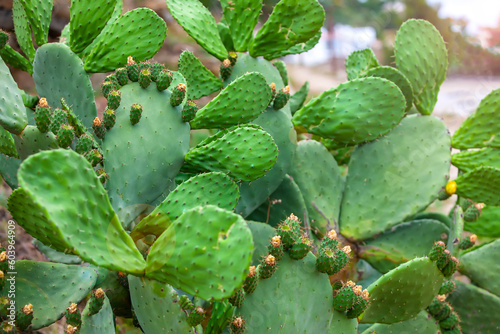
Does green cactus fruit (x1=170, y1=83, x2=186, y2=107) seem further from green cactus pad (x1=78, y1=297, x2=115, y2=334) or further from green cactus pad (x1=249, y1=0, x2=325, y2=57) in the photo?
green cactus pad (x1=78, y1=297, x2=115, y2=334)

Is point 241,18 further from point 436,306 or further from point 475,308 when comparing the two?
point 475,308

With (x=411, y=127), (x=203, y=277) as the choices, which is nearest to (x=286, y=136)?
(x=411, y=127)

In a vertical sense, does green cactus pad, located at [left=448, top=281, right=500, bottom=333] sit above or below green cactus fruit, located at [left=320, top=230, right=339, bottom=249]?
below

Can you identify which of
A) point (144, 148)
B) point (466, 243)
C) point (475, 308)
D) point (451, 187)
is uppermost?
point (144, 148)

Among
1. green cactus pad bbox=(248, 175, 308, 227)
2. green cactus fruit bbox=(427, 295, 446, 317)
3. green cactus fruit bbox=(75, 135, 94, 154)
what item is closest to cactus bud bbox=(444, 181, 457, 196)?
green cactus fruit bbox=(427, 295, 446, 317)

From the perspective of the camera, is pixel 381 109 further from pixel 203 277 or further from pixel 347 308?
pixel 203 277

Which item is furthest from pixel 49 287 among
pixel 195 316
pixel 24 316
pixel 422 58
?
pixel 422 58

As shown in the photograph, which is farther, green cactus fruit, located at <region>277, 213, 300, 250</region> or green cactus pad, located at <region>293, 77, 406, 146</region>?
green cactus pad, located at <region>293, 77, 406, 146</region>
